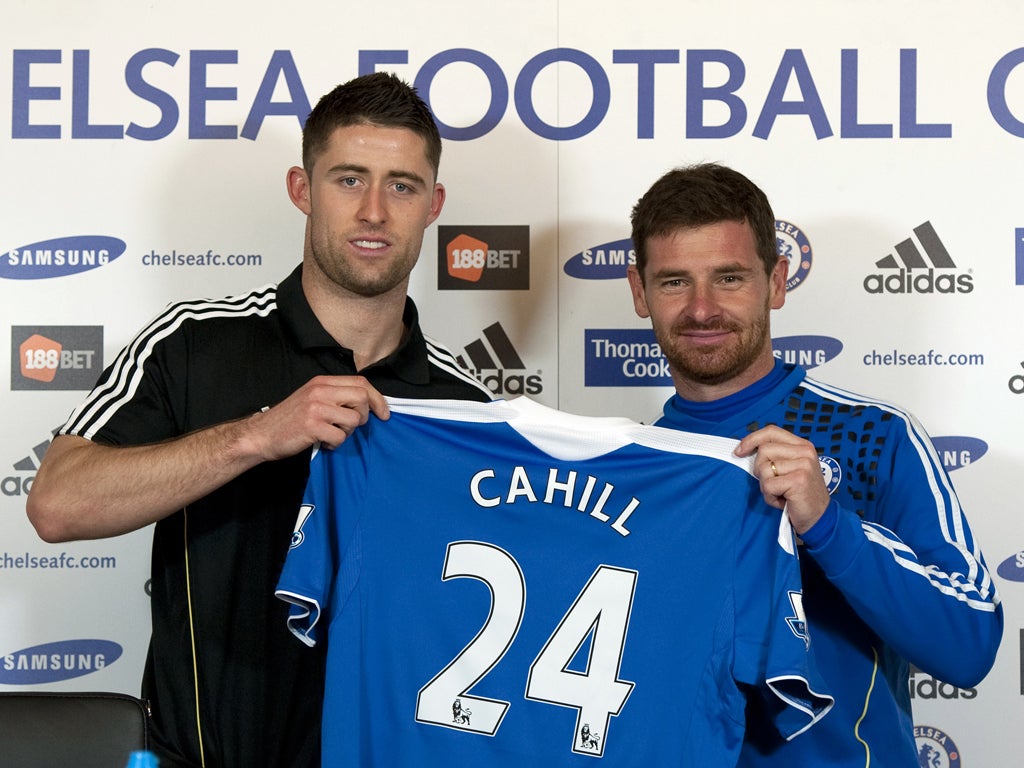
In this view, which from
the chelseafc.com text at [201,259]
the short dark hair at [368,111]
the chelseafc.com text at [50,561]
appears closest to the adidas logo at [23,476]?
the chelseafc.com text at [50,561]

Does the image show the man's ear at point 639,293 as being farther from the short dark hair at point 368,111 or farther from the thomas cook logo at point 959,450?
the thomas cook logo at point 959,450

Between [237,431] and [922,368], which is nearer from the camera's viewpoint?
[237,431]

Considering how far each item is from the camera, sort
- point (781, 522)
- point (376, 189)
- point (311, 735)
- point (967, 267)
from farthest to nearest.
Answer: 1. point (967, 267)
2. point (376, 189)
3. point (311, 735)
4. point (781, 522)

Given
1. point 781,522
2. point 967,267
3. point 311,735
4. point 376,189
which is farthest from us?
point 967,267

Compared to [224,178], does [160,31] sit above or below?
above

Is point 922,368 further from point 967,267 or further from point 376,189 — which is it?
point 376,189

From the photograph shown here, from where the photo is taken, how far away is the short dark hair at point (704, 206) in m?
1.98

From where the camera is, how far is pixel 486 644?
5.70 feet

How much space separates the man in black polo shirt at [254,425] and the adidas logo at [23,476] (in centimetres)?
98

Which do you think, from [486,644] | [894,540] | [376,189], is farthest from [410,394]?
[894,540]

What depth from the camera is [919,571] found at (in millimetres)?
1683

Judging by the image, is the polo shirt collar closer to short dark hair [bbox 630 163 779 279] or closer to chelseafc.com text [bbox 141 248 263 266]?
short dark hair [bbox 630 163 779 279]

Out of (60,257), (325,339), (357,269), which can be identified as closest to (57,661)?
(60,257)

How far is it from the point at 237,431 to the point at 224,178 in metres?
1.28
